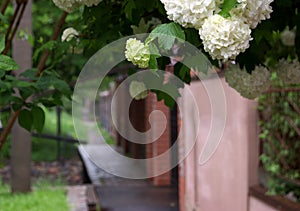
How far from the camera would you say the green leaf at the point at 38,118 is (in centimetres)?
169

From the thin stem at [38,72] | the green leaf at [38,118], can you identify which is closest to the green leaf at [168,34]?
the green leaf at [38,118]

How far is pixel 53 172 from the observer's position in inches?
435

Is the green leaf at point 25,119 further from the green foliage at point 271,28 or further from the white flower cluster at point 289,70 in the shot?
the white flower cluster at point 289,70

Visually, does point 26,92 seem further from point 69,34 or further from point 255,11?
point 255,11

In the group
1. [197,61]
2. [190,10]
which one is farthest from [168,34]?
[197,61]

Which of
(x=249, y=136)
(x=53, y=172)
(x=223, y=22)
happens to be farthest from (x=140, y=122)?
(x=223, y=22)

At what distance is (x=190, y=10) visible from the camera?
94cm

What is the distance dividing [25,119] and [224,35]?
38.7 inches

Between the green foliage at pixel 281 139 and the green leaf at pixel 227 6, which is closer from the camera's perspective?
the green leaf at pixel 227 6

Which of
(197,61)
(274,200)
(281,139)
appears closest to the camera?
(197,61)

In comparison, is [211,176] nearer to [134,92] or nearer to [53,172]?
[134,92]

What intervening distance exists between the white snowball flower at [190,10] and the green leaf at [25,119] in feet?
2.94

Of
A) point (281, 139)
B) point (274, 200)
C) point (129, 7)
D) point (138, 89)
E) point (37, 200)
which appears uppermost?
point (129, 7)

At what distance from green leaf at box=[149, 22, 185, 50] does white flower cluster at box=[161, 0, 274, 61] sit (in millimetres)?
17
